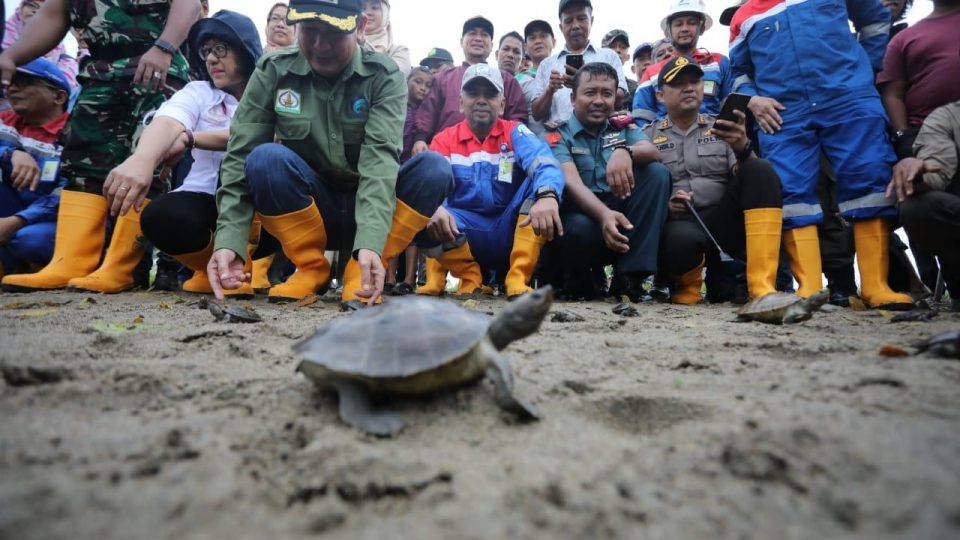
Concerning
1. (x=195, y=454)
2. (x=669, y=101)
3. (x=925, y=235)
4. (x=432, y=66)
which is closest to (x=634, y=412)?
(x=195, y=454)

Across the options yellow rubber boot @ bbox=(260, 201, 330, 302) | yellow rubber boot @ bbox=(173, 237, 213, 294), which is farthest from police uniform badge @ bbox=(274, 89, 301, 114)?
yellow rubber boot @ bbox=(173, 237, 213, 294)

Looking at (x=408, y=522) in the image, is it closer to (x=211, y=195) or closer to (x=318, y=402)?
(x=318, y=402)

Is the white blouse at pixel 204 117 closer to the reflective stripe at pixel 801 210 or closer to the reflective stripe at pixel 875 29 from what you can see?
the reflective stripe at pixel 801 210

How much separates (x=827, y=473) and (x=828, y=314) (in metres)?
2.27

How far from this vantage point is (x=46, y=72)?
4105mm

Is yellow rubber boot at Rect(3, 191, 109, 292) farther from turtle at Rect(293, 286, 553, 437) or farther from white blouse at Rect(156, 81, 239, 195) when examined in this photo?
turtle at Rect(293, 286, 553, 437)

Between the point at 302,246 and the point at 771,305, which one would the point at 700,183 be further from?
the point at 302,246

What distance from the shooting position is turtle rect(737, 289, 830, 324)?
7.45 feet

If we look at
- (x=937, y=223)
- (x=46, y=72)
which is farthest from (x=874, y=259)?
(x=46, y=72)

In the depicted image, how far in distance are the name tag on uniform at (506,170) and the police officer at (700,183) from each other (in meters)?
1.20

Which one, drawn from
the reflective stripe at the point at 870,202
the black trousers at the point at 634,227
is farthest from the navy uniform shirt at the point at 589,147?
the reflective stripe at the point at 870,202

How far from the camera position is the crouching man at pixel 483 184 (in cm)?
386

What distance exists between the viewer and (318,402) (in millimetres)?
1252

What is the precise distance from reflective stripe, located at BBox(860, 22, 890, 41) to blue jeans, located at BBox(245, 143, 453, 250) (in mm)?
3394
